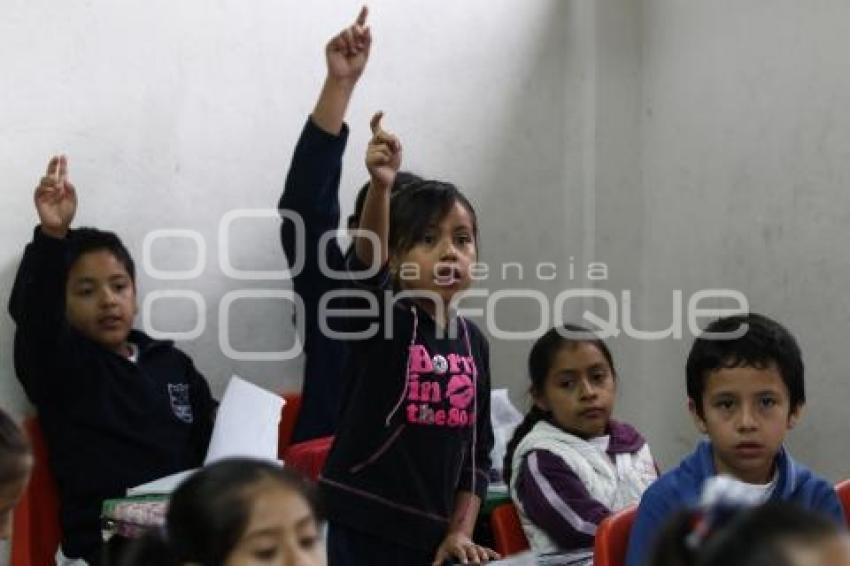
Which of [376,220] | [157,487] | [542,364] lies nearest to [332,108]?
[376,220]

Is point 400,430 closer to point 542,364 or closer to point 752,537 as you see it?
point 542,364

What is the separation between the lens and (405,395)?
206cm

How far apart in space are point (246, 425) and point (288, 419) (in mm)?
341

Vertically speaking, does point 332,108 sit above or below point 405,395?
above

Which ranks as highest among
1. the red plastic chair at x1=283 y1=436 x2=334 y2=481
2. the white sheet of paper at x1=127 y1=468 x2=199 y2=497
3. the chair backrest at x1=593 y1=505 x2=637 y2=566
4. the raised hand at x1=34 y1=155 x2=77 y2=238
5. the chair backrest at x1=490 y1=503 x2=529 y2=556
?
the raised hand at x1=34 y1=155 x2=77 y2=238

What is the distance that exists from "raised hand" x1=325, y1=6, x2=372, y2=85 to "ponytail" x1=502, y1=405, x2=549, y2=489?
807 mm

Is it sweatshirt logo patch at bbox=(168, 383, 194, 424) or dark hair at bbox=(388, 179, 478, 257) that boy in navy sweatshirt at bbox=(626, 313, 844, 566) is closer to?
dark hair at bbox=(388, 179, 478, 257)

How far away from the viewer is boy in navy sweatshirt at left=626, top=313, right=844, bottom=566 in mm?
1922

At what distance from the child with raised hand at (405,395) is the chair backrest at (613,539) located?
0.95ft

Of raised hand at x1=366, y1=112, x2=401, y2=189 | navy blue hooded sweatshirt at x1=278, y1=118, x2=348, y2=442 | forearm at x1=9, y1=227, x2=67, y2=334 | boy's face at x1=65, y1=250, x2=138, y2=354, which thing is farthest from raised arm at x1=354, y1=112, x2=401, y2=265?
boy's face at x1=65, y1=250, x2=138, y2=354

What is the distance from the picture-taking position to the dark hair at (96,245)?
2639 mm

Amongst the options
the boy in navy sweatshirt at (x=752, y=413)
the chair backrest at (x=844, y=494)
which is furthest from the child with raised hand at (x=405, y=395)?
the chair backrest at (x=844, y=494)

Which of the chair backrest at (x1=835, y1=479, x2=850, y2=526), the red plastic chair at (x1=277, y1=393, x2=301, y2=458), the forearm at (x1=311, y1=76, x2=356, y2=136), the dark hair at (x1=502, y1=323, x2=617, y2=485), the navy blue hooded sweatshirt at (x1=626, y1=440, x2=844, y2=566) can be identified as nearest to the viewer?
the navy blue hooded sweatshirt at (x1=626, y1=440, x2=844, y2=566)

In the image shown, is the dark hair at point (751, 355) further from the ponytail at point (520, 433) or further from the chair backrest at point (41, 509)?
the chair backrest at point (41, 509)
